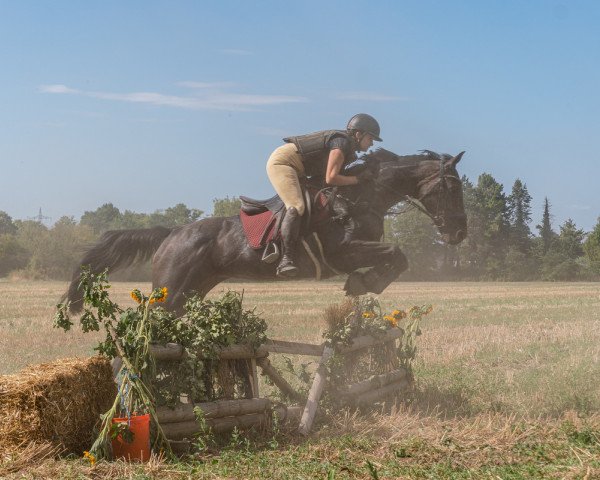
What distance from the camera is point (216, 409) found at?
25.8ft

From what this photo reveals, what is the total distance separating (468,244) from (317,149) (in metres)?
54.0

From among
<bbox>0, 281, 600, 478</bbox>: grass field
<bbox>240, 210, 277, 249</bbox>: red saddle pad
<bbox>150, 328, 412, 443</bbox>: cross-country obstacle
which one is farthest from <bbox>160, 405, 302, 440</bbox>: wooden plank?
<bbox>240, 210, 277, 249</bbox>: red saddle pad

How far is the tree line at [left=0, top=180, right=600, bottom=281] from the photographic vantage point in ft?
174

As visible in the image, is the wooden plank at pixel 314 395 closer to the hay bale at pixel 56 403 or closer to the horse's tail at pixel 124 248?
the hay bale at pixel 56 403

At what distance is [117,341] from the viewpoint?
24.5ft

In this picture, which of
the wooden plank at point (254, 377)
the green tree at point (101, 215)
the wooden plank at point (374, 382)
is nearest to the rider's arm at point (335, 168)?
the wooden plank at point (374, 382)

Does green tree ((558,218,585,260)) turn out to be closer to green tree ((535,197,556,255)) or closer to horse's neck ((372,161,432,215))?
green tree ((535,197,556,255))

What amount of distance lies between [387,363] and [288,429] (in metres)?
2.47

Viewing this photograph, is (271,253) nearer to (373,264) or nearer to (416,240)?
(373,264)

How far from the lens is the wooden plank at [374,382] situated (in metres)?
9.44

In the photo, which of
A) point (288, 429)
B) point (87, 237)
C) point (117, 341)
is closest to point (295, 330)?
point (288, 429)

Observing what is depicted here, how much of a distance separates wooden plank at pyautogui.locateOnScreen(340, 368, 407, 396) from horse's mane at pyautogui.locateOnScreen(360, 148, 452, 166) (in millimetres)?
2869

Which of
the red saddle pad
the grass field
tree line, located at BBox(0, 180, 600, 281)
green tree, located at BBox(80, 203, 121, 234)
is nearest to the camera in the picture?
the grass field

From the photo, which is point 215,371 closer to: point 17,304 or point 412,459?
point 412,459
